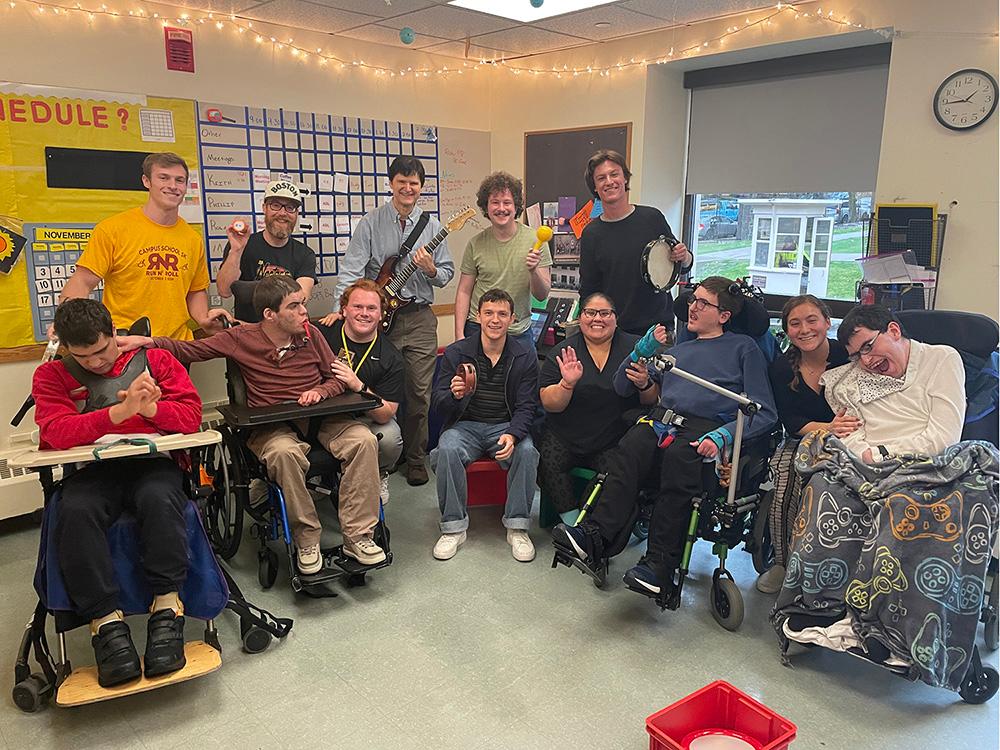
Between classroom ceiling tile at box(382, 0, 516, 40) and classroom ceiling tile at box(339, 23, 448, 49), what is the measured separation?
4.7 inches

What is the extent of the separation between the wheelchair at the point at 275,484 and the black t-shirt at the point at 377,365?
0.29 metres

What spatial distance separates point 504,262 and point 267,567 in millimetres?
1840

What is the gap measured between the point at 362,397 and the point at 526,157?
2746 mm

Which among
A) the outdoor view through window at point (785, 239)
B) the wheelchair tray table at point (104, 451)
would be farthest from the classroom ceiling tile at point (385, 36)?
the wheelchair tray table at point (104, 451)

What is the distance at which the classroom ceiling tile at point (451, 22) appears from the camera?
391cm

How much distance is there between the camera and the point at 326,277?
462 centimetres

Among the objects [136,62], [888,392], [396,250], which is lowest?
[888,392]

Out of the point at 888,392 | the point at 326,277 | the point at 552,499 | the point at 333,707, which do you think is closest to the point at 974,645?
the point at 888,392

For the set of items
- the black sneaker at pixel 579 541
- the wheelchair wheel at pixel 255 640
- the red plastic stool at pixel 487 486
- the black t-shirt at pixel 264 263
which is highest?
the black t-shirt at pixel 264 263

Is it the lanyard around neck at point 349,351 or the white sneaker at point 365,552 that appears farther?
the lanyard around neck at point 349,351

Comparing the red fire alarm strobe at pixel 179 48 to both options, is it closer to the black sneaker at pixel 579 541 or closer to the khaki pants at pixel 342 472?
the khaki pants at pixel 342 472

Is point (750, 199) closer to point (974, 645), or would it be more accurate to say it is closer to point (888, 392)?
point (888, 392)

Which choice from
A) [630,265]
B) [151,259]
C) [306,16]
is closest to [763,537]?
[630,265]

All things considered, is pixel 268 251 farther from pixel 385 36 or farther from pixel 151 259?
pixel 385 36
